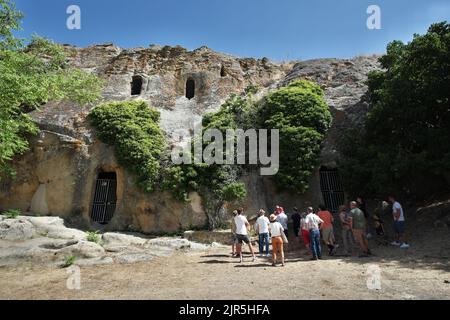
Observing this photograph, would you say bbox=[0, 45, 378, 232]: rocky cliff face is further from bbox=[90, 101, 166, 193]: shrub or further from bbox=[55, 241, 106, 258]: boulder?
bbox=[55, 241, 106, 258]: boulder

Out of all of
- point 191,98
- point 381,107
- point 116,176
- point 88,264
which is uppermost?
point 191,98

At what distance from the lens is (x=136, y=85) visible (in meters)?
19.6

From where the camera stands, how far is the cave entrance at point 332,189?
1598 centimetres

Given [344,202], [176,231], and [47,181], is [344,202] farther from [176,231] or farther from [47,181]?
[47,181]

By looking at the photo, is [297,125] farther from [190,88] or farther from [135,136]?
[135,136]

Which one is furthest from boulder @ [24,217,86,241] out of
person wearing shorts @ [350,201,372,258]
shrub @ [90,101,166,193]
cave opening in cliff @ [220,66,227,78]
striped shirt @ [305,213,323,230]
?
cave opening in cliff @ [220,66,227,78]

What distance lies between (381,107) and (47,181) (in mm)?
13806

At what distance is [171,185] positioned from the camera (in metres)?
14.5

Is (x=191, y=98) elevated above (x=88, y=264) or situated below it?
above

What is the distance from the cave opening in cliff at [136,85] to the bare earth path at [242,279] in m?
10.8

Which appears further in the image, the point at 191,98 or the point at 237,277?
the point at 191,98
